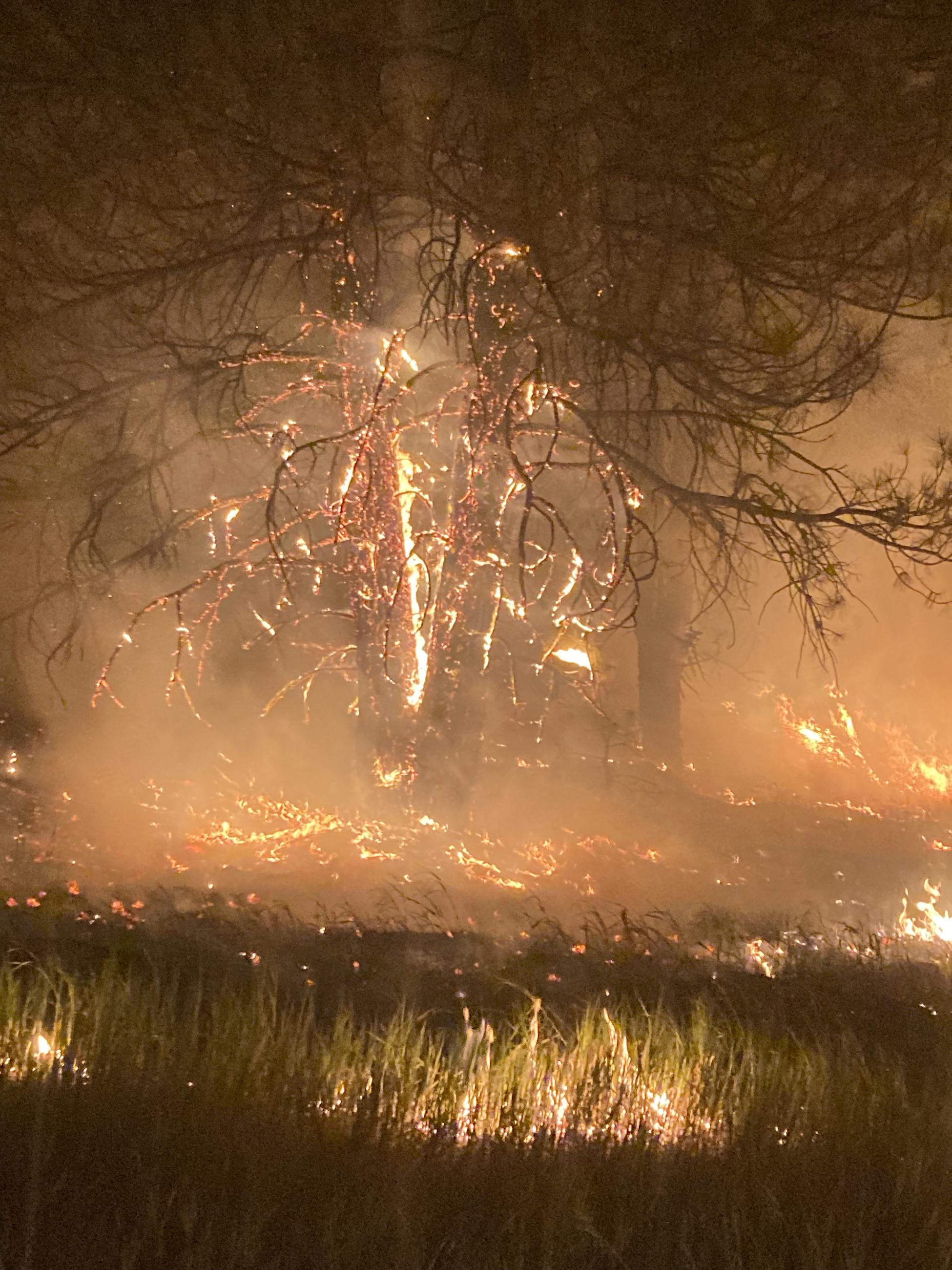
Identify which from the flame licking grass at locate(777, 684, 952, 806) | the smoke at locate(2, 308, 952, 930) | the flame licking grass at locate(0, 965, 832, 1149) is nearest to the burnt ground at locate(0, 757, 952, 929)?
the smoke at locate(2, 308, 952, 930)

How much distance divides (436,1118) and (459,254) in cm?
552

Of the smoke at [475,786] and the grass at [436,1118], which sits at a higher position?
the smoke at [475,786]

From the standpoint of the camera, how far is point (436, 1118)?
372 centimetres

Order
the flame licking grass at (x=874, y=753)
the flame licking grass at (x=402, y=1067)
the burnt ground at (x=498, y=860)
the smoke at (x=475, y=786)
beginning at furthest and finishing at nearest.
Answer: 1. the flame licking grass at (x=874, y=753)
2. the smoke at (x=475, y=786)
3. the burnt ground at (x=498, y=860)
4. the flame licking grass at (x=402, y=1067)

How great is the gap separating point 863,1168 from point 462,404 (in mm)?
5085

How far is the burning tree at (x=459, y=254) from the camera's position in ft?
18.4

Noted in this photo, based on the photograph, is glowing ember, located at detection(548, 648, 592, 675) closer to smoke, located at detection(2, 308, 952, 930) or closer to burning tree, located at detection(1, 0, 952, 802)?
smoke, located at detection(2, 308, 952, 930)

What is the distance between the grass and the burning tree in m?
2.23

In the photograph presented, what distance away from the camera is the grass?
3096mm

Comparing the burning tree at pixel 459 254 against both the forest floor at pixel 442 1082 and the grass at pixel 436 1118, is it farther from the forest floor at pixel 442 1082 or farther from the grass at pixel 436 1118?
the grass at pixel 436 1118

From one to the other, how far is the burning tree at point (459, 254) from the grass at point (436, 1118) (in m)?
2.23

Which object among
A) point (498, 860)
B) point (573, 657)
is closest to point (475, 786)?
point (498, 860)

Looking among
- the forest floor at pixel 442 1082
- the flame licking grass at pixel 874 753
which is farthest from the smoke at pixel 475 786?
the forest floor at pixel 442 1082

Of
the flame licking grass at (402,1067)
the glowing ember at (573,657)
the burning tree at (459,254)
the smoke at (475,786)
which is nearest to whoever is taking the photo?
the flame licking grass at (402,1067)
